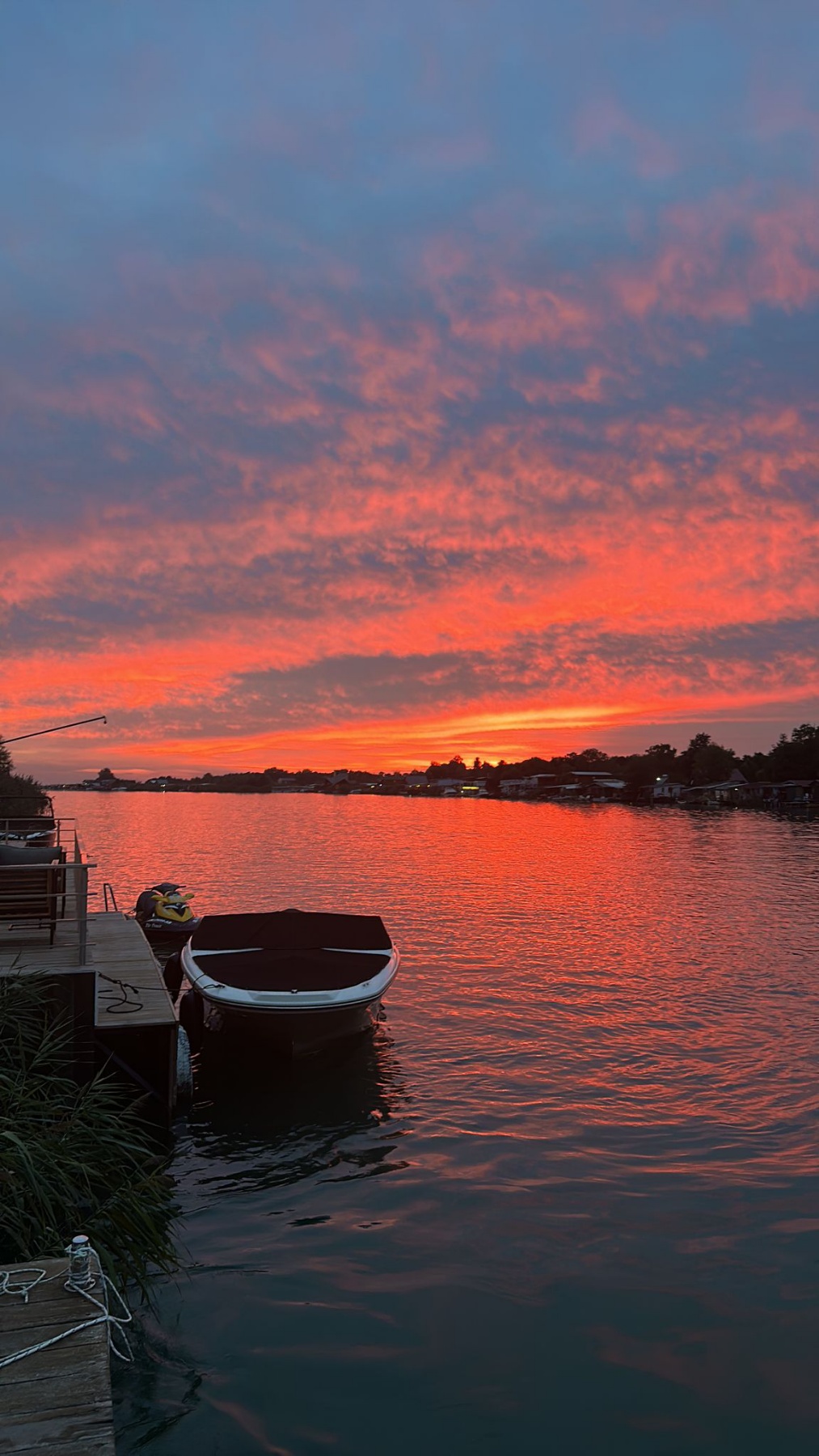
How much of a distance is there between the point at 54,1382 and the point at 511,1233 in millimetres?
6320

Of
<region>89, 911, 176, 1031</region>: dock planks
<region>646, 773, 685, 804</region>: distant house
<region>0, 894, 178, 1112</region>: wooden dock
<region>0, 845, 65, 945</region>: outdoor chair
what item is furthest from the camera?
<region>646, 773, 685, 804</region>: distant house

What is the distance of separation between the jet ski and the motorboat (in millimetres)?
5700

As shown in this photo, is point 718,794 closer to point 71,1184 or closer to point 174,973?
point 174,973

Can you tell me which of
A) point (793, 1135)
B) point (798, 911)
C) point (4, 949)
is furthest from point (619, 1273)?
point (798, 911)

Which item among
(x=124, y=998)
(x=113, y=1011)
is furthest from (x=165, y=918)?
(x=113, y=1011)

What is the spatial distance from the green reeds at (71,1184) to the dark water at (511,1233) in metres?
0.86

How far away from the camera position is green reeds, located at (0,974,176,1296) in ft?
20.9

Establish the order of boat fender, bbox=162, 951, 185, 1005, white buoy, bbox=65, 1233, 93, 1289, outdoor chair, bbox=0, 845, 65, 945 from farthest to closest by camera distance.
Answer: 1. boat fender, bbox=162, 951, 185, 1005
2. outdoor chair, bbox=0, 845, 65, 945
3. white buoy, bbox=65, 1233, 93, 1289

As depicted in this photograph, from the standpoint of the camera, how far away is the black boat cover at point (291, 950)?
14.3 metres

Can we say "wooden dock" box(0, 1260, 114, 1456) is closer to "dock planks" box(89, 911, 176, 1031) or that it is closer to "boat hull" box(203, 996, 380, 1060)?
"dock planks" box(89, 911, 176, 1031)

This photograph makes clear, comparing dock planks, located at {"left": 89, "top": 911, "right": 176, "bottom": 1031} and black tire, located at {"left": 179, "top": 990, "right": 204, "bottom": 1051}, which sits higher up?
dock planks, located at {"left": 89, "top": 911, "right": 176, "bottom": 1031}

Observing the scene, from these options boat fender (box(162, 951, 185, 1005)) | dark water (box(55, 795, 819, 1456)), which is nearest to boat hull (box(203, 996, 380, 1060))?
dark water (box(55, 795, 819, 1456))

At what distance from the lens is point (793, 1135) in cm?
1187

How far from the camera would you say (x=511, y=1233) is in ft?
30.3
